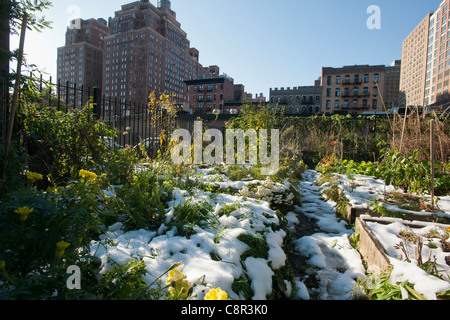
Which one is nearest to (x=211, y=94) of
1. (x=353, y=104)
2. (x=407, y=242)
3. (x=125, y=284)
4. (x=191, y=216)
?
(x=353, y=104)

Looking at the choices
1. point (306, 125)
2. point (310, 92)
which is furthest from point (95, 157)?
point (310, 92)

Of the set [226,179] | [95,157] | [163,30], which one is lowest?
[226,179]

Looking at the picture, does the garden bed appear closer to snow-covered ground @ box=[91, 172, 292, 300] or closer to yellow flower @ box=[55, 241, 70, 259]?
snow-covered ground @ box=[91, 172, 292, 300]

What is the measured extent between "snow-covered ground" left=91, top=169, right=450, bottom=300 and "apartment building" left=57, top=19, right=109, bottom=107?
103 meters

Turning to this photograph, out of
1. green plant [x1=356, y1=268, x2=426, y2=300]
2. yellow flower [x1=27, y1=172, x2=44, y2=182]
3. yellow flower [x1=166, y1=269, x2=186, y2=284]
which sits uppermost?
yellow flower [x1=27, y1=172, x2=44, y2=182]

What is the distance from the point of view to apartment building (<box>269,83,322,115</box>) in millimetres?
49906

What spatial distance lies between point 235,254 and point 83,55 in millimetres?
107573

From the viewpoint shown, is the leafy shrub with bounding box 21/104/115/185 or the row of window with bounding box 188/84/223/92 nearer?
the leafy shrub with bounding box 21/104/115/185

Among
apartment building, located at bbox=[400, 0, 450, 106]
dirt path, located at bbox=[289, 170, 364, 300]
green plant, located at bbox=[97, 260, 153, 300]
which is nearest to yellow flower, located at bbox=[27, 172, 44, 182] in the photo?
green plant, located at bbox=[97, 260, 153, 300]

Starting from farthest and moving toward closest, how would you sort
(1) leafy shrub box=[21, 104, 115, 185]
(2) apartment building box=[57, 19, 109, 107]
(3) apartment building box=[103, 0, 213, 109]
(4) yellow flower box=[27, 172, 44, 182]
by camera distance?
(2) apartment building box=[57, 19, 109, 107], (3) apartment building box=[103, 0, 213, 109], (1) leafy shrub box=[21, 104, 115, 185], (4) yellow flower box=[27, 172, 44, 182]

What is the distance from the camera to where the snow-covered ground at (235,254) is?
1361mm

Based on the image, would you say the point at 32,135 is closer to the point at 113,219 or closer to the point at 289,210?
the point at 113,219
